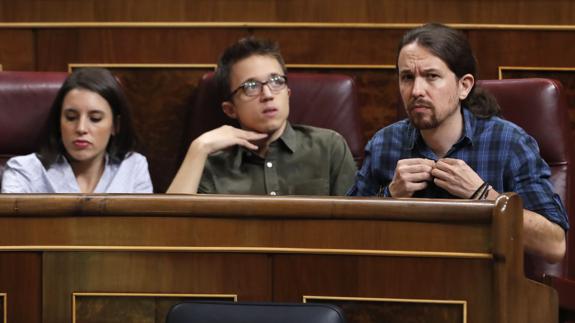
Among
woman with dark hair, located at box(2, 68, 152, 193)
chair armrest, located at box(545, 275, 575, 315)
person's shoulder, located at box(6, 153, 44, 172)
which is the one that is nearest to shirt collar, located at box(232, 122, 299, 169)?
woman with dark hair, located at box(2, 68, 152, 193)

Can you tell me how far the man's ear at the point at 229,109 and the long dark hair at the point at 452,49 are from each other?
0.24m

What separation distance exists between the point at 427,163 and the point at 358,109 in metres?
0.30

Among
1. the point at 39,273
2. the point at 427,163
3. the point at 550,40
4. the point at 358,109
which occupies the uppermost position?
the point at 550,40

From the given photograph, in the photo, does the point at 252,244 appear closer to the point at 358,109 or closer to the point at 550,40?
the point at 358,109

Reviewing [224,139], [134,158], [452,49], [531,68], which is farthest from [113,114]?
[531,68]

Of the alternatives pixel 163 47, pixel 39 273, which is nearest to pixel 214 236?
pixel 39 273

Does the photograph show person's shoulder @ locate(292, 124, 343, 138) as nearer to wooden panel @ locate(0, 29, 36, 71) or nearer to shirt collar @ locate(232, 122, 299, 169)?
shirt collar @ locate(232, 122, 299, 169)

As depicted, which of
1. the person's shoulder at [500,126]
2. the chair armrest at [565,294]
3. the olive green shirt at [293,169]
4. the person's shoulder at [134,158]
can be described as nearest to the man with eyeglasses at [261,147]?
the olive green shirt at [293,169]

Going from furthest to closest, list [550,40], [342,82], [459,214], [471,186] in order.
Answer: [550,40] → [342,82] → [471,186] → [459,214]

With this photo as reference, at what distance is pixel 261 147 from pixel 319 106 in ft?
0.31

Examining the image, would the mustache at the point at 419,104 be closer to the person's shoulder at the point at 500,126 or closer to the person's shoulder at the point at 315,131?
the person's shoulder at the point at 500,126

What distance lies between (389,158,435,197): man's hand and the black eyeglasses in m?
0.25

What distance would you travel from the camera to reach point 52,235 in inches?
31.0

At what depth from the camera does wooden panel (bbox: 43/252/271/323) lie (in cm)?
78
